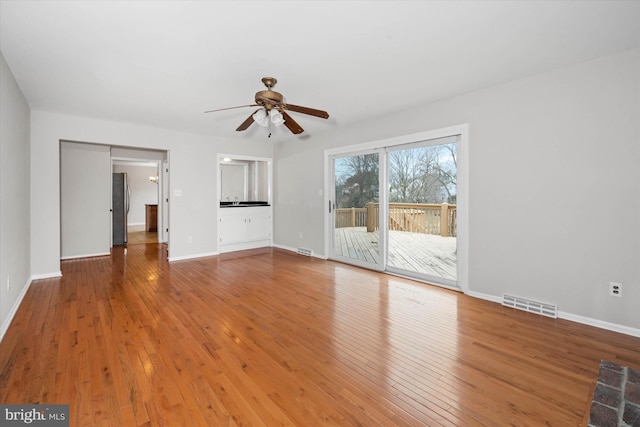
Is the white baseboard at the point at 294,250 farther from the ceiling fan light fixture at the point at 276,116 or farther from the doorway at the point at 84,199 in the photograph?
the ceiling fan light fixture at the point at 276,116

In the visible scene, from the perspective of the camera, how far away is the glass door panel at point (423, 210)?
395cm

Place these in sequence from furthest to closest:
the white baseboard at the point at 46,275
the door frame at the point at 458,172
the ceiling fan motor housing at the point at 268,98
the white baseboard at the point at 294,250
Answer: the white baseboard at the point at 294,250 < the white baseboard at the point at 46,275 < the door frame at the point at 458,172 < the ceiling fan motor housing at the point at 268,98

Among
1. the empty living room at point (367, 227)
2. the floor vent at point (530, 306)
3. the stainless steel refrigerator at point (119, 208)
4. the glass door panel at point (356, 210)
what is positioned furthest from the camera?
the stainless steel refrigerator at point (119, 208)

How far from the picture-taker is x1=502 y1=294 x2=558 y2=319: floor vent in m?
2.99

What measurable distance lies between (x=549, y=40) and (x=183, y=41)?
3016mm

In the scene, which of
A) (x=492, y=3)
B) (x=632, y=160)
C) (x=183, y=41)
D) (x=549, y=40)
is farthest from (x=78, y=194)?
(x=632, y=160)

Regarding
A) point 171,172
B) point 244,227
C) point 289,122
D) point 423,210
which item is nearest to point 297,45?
point 289,122

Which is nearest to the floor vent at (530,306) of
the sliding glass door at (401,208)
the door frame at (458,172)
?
the door frame at (458,172)

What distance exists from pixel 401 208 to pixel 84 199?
5975 millimetres

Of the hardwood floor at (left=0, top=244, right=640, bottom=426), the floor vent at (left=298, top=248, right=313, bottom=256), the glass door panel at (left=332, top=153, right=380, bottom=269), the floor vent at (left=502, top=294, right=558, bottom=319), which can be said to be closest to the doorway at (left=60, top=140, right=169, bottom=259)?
the hardwood floor at (left=0, top=244, right=640, bottom=426)

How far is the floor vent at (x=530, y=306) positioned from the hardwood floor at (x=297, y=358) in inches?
5.3

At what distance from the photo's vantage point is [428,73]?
303cm

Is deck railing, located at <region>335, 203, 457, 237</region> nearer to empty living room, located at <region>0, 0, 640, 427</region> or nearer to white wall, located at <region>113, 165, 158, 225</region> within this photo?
empty living room, located at <region>0, 0, 640, 427</region>

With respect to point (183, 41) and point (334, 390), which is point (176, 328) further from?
point (183, 41)
